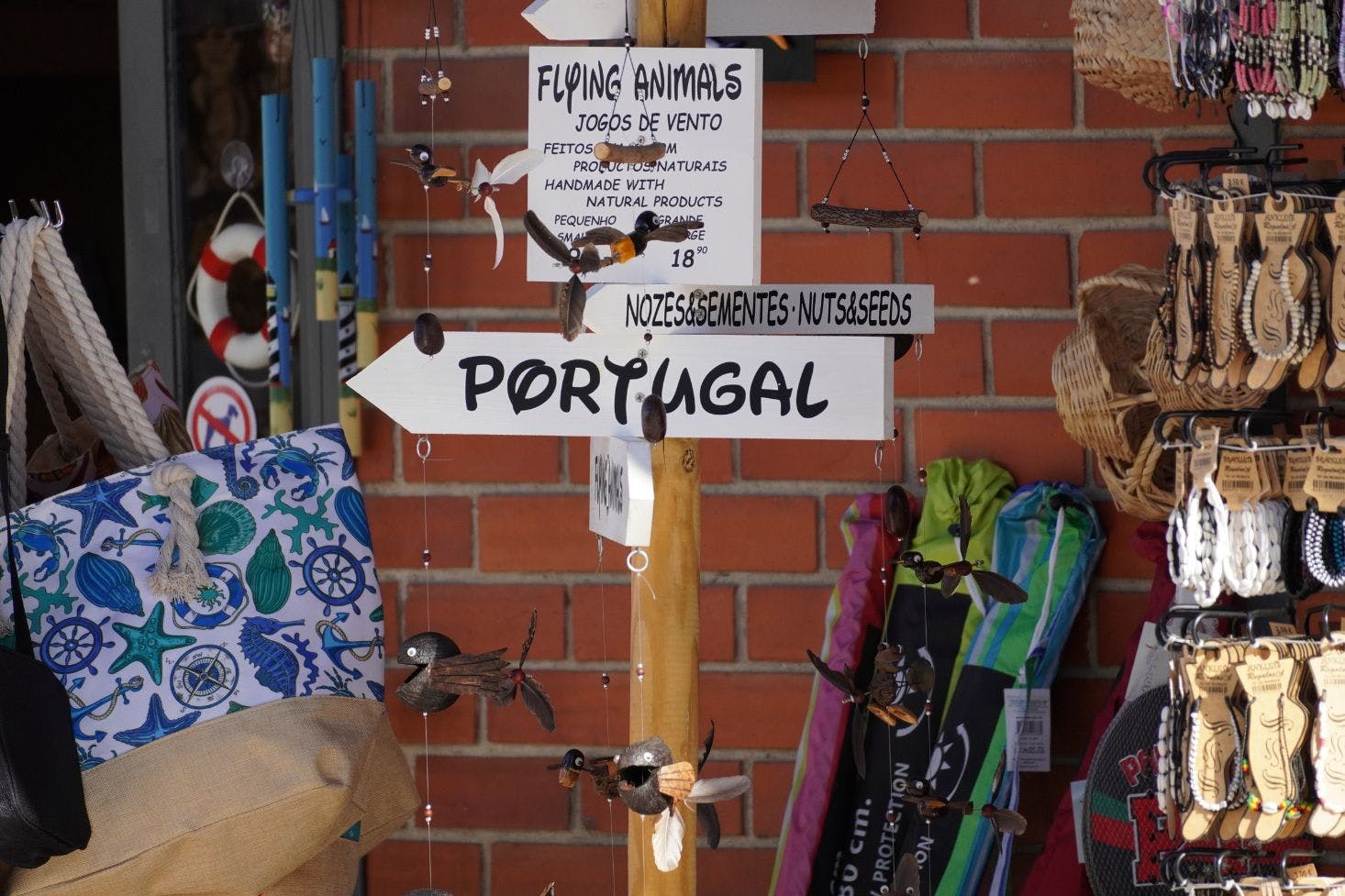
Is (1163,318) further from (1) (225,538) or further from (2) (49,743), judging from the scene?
(2) (49,743)

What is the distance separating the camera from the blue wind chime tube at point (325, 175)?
72.7 inches

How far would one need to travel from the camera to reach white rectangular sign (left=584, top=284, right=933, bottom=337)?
46.7 inches

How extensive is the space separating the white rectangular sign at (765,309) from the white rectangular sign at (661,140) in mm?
31

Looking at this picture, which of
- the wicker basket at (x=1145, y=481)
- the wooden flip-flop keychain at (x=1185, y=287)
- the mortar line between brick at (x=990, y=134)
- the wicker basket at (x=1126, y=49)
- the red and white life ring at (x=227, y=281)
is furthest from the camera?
the red and white life ring at (x=227, y=281)

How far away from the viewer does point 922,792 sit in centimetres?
125

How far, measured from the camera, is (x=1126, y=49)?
4.83 ft

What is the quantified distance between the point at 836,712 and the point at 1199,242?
697 mm

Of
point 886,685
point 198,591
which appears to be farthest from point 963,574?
point 198,591

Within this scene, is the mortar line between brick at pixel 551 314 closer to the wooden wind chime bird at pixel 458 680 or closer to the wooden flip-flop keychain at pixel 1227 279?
the wooden flip-flop keychain at pixel 1227 279

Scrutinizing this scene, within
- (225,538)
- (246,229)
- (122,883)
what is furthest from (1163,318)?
(246,229)

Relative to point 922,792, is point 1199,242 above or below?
above

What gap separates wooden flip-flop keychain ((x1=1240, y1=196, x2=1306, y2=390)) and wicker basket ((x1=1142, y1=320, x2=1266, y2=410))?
55 millimetres

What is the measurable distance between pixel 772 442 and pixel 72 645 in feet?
3.18

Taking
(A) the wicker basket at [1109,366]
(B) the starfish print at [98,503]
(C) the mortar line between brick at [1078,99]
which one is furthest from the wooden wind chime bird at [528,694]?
(C) the mortar line between brick at [1078,99]
